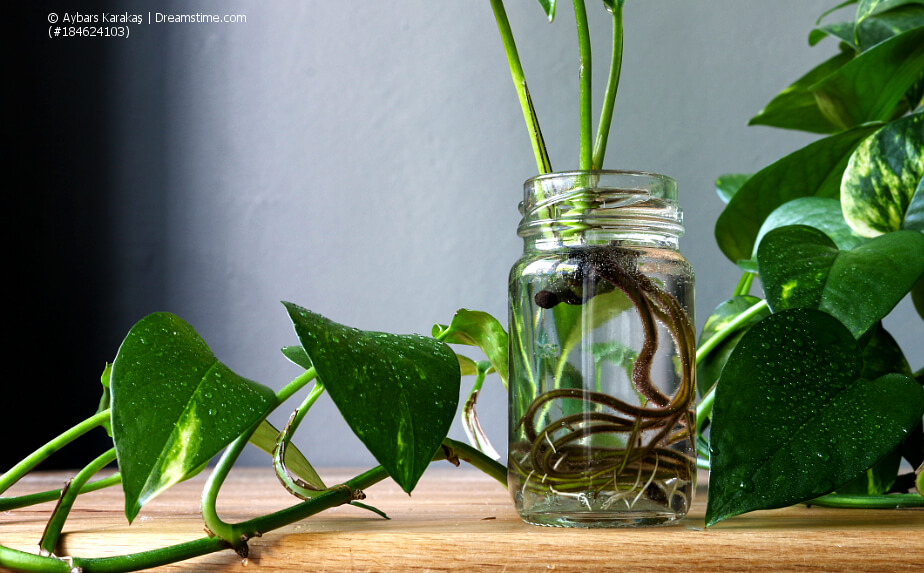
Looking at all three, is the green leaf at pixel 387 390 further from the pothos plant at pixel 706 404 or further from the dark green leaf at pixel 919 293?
the dark green leaf at pixel 919 293

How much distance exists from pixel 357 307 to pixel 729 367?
2.76ft

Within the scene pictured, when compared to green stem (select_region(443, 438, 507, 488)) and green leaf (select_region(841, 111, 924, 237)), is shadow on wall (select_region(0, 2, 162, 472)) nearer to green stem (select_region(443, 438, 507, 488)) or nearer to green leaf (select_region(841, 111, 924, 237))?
green stem (select_region(443, 438, 507, 488))

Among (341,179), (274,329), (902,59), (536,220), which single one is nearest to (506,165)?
(341,179)

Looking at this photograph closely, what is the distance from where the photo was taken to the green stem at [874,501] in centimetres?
29

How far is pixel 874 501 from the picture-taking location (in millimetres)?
291

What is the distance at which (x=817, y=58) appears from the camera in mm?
981

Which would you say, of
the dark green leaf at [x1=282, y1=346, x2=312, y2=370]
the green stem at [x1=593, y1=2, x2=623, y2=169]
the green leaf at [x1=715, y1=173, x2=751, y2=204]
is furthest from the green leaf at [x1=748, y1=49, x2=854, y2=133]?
the dark green leaf at [x1=282, y1=346, x2=312, y2=370]

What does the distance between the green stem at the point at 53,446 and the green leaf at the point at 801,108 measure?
47 cm

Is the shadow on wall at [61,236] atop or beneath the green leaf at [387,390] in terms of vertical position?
atop

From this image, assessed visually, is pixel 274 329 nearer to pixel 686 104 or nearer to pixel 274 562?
pixel 686 104

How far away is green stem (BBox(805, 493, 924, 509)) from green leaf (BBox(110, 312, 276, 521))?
0.22 m

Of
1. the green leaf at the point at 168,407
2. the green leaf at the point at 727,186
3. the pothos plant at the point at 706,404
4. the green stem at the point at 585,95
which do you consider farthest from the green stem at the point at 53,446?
the green leaf at the point at 727,186

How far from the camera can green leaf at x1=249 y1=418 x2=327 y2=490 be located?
29 centimetres

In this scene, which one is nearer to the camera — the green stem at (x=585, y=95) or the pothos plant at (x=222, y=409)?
the pothos plant at (x=222, y=409)
